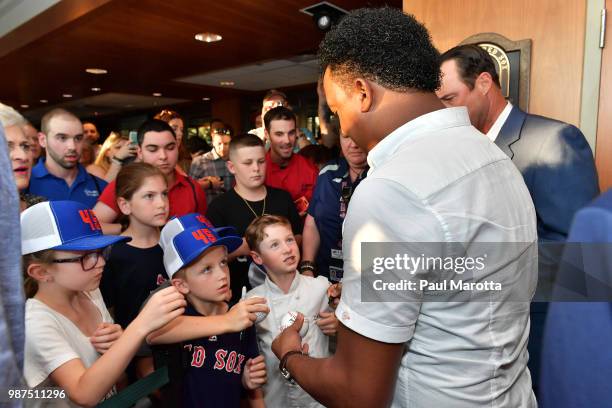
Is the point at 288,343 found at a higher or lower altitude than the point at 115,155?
lower

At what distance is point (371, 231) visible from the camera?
2.37 feet

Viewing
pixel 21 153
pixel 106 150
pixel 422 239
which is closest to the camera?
pixel 422 239

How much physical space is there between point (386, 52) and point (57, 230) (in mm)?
1135

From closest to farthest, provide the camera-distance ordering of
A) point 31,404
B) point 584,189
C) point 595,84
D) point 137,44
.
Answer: point 31,404 → point 584,189 → point 595,84 → point 137,44

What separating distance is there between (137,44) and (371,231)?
17.9 ft

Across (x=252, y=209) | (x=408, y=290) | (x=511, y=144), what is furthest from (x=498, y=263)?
(x=252, y=209)

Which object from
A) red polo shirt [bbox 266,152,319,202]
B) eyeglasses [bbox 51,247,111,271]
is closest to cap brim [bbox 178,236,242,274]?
eyeglasses [bbox 51,247,111,271]

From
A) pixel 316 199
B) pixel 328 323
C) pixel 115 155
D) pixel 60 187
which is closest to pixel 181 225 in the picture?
pixel 328 323

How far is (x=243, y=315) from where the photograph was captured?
133 cm

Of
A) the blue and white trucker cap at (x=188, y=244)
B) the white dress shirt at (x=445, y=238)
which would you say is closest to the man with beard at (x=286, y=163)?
the blue and white trucker cap at (x=188, y=244)

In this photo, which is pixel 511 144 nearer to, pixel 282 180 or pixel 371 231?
pixel 371 231

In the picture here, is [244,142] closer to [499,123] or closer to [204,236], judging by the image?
[204,236]

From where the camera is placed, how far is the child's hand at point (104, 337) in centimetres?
125

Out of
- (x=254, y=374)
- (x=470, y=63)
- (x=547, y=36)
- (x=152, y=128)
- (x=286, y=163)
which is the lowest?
(x=254, y=374)
